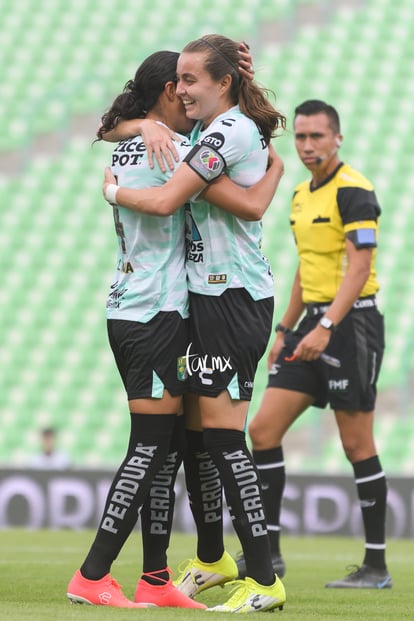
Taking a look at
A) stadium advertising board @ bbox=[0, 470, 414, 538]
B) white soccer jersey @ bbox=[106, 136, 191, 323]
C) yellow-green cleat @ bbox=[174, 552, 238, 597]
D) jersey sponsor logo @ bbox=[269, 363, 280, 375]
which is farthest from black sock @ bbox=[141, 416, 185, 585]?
stadium advertising board @ bbox=[0, 470, 414, 538]

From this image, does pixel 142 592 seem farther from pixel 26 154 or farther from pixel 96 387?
pixel 26 154

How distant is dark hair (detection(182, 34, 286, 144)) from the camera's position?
14.0 feet

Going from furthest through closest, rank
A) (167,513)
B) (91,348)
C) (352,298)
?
(91,348), (352,298), (167,513)

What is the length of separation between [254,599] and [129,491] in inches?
20.1

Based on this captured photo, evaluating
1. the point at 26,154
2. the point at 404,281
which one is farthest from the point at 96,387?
the point at 26,154

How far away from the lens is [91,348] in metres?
13.5

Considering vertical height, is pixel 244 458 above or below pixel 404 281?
below

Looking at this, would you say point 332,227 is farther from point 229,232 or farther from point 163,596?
point 163,596

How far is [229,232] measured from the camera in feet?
14.1

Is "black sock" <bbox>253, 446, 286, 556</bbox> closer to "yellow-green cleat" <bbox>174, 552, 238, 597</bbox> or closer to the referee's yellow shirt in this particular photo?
the referee's yellow shirt

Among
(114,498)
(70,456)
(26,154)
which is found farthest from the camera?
(26,154)

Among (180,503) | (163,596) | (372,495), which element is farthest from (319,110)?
(180,503)

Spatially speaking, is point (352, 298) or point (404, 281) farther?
point (404, 281)

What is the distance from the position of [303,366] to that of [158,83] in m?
1.77
